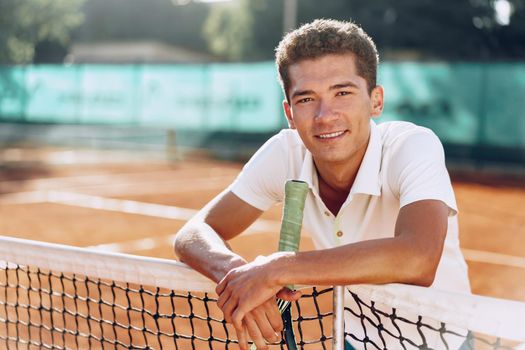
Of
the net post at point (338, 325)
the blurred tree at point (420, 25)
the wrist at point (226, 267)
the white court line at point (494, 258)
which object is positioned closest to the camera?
the net post at point (338, 325)

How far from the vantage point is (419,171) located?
217cm

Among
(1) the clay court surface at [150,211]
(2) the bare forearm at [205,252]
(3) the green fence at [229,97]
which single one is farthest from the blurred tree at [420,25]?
(2) the bare forearm at [205,252]

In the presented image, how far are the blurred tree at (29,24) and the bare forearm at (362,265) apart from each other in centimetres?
3045

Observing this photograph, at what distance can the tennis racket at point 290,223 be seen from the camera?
66.1 inches

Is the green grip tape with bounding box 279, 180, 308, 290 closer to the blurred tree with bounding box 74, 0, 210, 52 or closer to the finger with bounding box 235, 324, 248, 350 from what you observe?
the finger with bounding box 235, 324, 248, 350

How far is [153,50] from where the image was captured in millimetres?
40656

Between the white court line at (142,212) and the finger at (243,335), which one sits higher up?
the finger at (243,335)

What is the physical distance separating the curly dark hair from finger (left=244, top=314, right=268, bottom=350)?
88 cm

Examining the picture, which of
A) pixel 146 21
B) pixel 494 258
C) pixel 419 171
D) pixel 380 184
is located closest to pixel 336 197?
pixel 380 184

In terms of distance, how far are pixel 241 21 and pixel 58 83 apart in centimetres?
1933

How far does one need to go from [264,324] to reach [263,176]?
2.94ft

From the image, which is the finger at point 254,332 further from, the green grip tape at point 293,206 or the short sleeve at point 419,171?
the short sleeve at point 419,171

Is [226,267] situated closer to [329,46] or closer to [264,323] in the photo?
[264,323]

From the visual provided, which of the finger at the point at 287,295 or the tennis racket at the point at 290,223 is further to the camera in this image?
the finger at the point at 287,295
